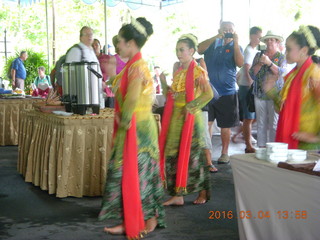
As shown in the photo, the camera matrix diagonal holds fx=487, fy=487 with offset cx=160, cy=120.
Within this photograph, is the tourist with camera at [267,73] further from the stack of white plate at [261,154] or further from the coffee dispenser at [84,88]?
the stack of white plate at [261,154]

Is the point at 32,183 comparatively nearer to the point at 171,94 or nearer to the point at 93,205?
the point at 93,205

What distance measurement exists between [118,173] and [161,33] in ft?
46.9

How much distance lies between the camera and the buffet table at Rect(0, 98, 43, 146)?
655 centimetres

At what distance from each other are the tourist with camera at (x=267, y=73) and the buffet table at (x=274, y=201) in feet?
8.06

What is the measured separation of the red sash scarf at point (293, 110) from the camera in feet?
8.22

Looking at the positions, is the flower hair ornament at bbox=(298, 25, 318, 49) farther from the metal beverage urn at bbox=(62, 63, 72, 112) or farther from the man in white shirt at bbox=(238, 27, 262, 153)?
the man in white shirt at bbox=(238, 27, 262, 153)

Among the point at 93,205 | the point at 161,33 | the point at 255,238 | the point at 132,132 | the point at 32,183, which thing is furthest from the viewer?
the point at 161,33

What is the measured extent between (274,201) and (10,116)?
17.2 feet

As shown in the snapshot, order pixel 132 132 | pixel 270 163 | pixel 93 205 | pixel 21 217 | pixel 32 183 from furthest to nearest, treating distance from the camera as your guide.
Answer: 1. pixel 32 183
2. pixel 93 205
3. pixel 21 217
4. pixel 132 132
5. pixel 270 163

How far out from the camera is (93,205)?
364 cm

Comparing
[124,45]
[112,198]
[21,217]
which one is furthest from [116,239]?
[124,45]

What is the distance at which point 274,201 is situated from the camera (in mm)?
2068

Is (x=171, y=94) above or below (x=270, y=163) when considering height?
above

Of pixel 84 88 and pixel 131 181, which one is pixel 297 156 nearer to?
pixel 131 181
